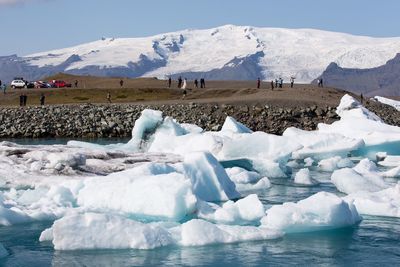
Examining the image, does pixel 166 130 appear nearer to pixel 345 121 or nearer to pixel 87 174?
pixel 87 174

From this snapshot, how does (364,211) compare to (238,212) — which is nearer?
(238,212)

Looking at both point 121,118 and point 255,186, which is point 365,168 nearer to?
point 255,186

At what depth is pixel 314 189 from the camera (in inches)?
743

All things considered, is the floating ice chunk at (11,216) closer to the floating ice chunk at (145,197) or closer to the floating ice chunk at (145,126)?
the floating ice chunk at (145,197)

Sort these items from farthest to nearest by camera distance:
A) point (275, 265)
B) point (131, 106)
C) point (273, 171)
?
point (131, 106)
point (273, 171)
point (275, 265)

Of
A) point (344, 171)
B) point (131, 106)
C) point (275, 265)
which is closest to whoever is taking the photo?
point (275, 265)

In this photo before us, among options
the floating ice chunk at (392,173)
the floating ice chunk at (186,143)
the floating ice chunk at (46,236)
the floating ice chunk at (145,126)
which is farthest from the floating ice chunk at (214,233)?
the floating ice chunk at (145,126)

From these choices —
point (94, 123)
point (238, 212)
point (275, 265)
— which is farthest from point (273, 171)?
point (94, 123)

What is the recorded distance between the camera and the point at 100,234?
11.1 metres

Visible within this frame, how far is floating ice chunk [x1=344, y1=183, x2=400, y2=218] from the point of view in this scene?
1470cm

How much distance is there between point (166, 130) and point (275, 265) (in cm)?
1461

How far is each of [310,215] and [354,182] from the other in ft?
17.5

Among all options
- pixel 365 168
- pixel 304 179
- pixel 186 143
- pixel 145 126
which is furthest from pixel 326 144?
pixel 145 126

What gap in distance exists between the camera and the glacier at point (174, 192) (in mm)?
11477
